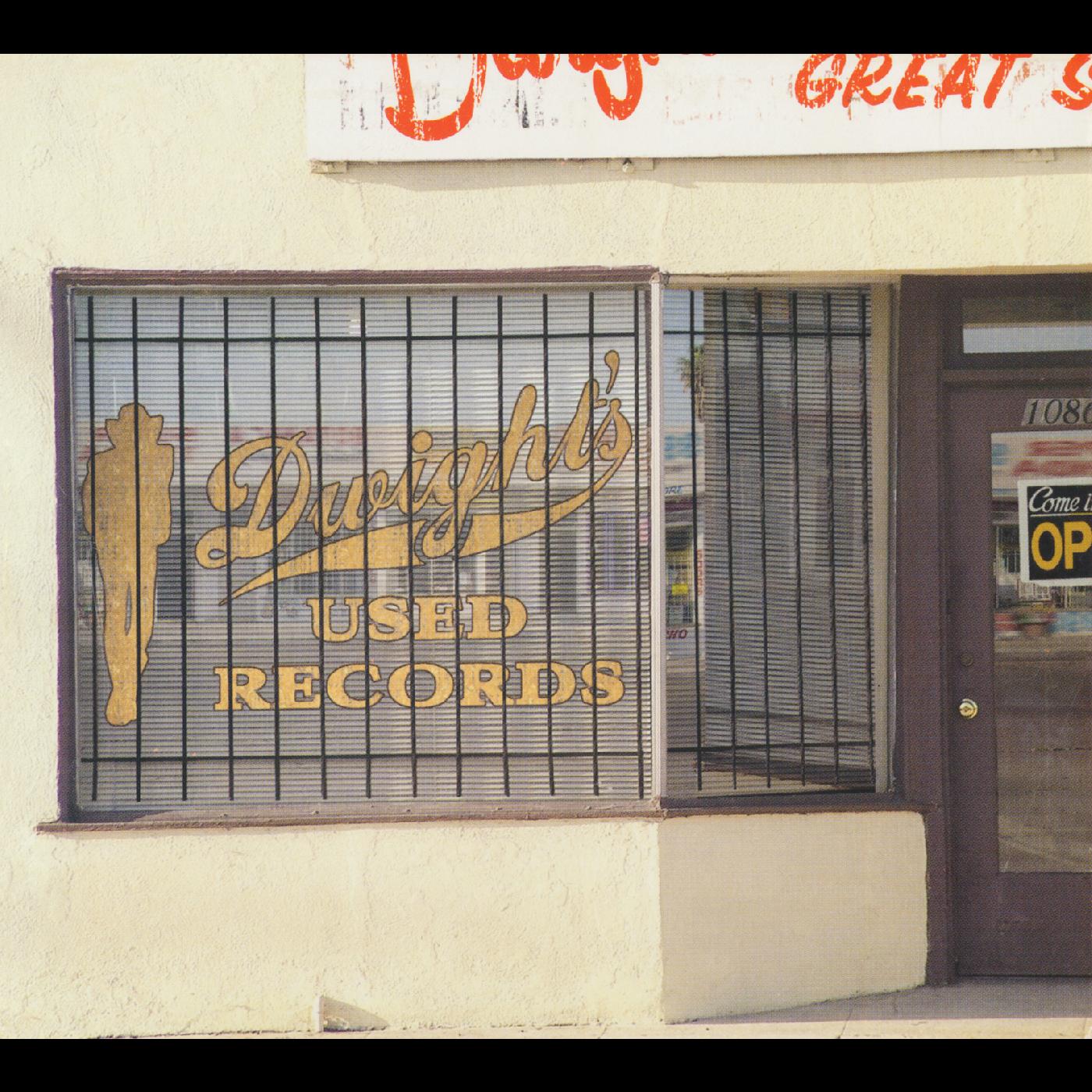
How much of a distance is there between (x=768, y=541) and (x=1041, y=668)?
1.26 m

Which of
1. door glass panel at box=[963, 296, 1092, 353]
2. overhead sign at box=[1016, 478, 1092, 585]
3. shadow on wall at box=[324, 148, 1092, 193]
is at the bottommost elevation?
overhead sign at box=[1016, 478, 1092, 585]

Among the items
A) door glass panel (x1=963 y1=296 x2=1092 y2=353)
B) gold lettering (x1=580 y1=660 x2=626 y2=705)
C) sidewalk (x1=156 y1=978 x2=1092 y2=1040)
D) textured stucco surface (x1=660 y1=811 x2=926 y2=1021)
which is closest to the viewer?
sidewalk (x1=156 y1=978 x2=1092 y2=1040)

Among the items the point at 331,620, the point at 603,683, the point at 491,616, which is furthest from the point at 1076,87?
the point at 331,620

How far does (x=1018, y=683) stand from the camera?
5309 mm

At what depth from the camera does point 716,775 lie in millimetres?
5098

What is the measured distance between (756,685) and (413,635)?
4.40 ft

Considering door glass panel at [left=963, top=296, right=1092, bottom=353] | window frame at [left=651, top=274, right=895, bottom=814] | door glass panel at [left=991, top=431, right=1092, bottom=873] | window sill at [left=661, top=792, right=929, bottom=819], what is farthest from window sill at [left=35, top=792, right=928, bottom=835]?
door glass panel at [left=963, top=296, right=1092, bottom=353]

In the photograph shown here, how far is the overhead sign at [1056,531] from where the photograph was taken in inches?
208

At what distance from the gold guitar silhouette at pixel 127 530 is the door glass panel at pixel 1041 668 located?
3.30 meters

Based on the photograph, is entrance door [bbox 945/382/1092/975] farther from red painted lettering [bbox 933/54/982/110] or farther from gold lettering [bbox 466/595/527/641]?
gold lettering [bbox 466/595/527/641]

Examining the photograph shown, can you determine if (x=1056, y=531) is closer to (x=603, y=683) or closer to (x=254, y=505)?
(x=603, y=683)

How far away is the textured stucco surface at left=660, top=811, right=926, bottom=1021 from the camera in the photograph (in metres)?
4.90

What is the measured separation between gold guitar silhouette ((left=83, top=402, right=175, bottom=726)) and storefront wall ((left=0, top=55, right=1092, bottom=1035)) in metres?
0.20

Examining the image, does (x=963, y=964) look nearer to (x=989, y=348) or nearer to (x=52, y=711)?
(x=989, y=348)
